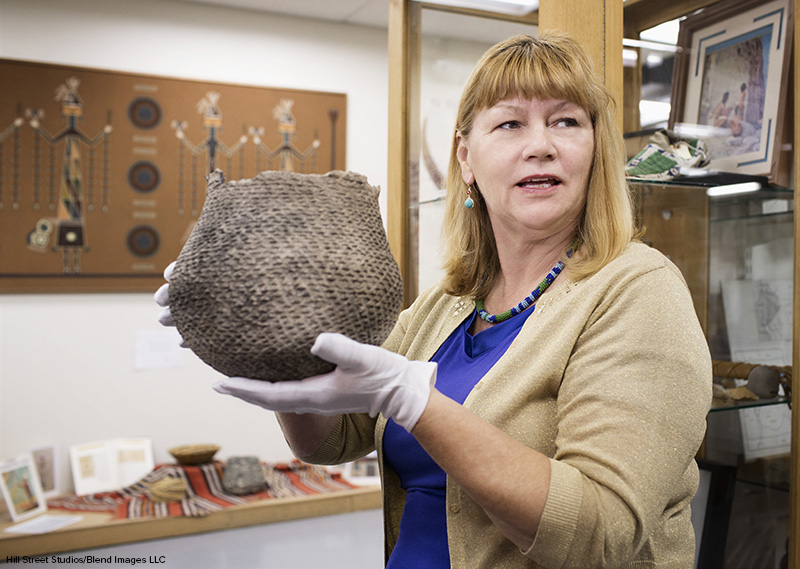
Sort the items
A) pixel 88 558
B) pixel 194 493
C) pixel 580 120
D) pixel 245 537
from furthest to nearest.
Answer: pixel 194 493
pixel 245 537
pixel 88 558
pixel 580 120

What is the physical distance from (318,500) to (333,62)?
2069 mm

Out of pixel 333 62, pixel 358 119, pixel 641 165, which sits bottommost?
pixel 641 165

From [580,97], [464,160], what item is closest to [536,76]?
[580,97]

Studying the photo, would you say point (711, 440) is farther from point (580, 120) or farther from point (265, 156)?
point (265, 156)

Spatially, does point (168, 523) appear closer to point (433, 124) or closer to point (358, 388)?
point (433, 124)

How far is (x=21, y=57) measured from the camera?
112 inches

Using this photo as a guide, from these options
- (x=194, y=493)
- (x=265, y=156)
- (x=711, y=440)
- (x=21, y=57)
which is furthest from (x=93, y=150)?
(x=711, y=440)

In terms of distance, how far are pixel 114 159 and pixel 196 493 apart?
147 centimetres

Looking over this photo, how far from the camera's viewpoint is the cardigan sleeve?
2.60ft

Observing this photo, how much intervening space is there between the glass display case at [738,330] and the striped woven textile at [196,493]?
1.84 metres

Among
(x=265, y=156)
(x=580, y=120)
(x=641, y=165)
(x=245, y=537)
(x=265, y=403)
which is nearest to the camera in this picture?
(x=265, y=403)

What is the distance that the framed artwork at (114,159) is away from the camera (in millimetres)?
2850

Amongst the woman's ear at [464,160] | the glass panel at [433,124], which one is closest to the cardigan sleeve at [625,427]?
the woman's ear at [464,160]

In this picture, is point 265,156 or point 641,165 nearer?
point 641,165
